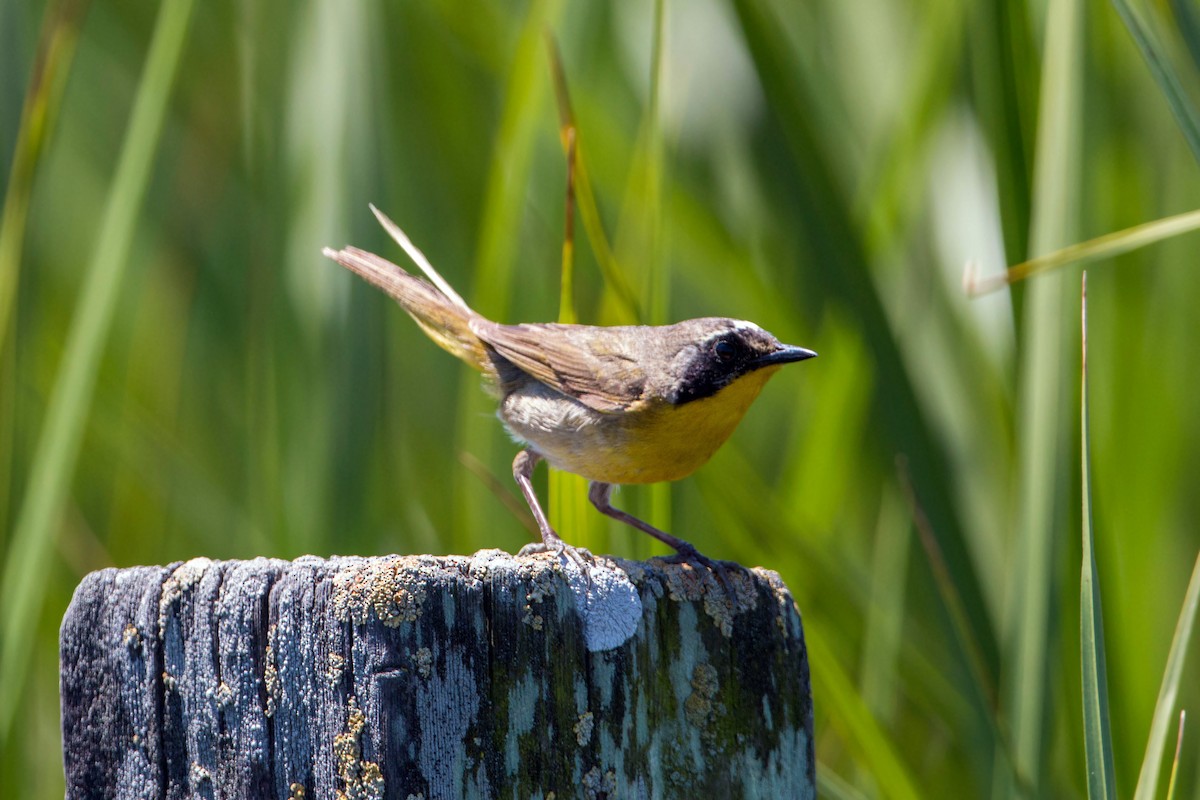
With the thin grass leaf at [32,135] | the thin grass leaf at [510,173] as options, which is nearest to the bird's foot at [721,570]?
the thin grass leaf at [510,173]

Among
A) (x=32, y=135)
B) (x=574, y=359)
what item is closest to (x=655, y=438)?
(x=574, y=359)

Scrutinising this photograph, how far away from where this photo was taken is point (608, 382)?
3.15m

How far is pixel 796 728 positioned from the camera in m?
1.83

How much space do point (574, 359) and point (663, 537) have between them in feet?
2.74

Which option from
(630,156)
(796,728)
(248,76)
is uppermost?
(248,76)

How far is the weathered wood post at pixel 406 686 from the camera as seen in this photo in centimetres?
153

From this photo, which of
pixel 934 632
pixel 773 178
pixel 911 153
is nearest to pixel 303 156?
pixel 773 178

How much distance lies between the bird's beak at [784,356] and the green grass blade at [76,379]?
4.96 ft

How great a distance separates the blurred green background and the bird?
100 millimetres

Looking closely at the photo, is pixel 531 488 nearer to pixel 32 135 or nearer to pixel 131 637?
pixel 32 135

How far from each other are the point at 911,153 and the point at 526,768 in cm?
202

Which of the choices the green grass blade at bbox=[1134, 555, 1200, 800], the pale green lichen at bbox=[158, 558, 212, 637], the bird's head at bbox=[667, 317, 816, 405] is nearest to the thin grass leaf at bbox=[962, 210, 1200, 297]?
the green grass blade at bbox=[1134, 555, 1200, 800]

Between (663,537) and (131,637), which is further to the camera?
(663,537)

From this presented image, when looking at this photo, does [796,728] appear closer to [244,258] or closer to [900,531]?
[900,531]
